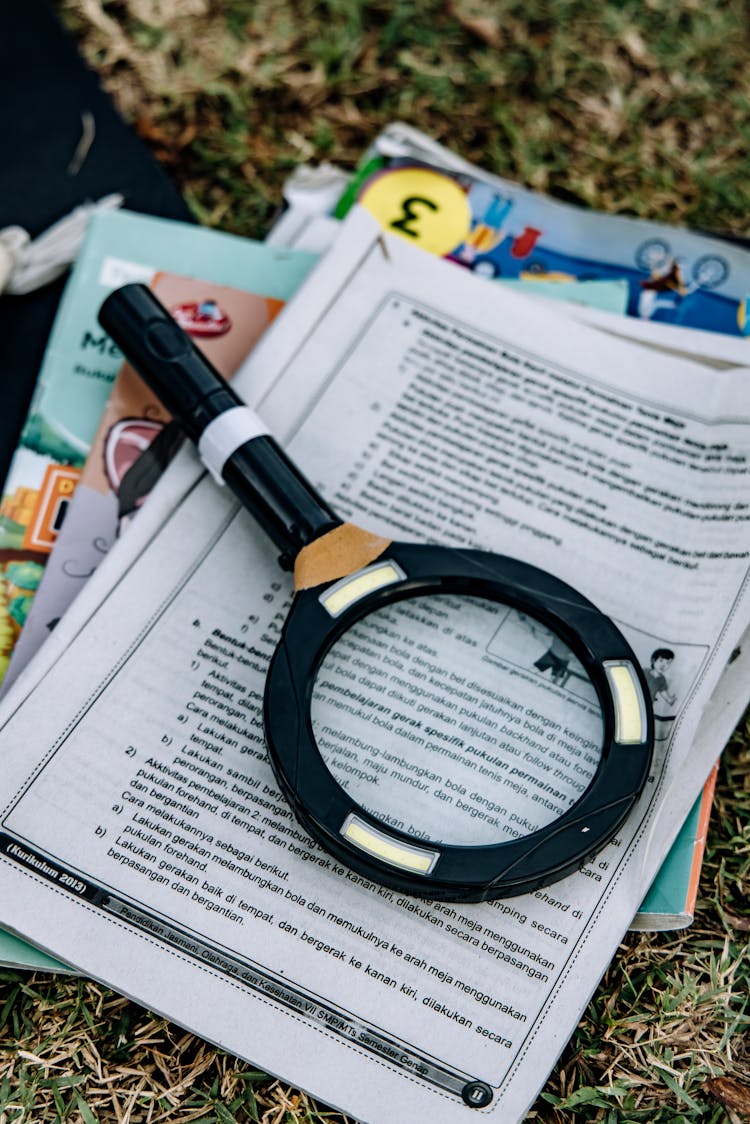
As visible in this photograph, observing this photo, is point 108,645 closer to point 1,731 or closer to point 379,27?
point 1,731

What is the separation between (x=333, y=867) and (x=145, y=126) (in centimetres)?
118

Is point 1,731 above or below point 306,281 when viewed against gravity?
below

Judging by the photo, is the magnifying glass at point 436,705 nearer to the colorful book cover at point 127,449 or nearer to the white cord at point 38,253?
the colorful book cover at point 127,449

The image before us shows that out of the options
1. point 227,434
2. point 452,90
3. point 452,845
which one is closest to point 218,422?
point 227,434

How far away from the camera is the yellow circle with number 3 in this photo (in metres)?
1.46

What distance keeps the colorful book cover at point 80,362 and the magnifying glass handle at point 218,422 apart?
0.14 metres

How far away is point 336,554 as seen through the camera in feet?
3.47

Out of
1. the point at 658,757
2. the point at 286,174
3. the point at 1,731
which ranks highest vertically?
the point at 286,174

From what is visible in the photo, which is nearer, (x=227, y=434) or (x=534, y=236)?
(x=227, y=434)

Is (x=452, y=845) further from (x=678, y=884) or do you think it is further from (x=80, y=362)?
(x=80, y=362)

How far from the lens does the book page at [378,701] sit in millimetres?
953

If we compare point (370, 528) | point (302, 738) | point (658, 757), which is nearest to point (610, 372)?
point (370, 528)

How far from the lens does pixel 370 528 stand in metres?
1.17

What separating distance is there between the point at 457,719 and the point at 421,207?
0.80 meters
